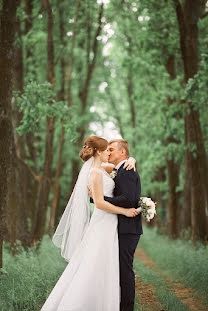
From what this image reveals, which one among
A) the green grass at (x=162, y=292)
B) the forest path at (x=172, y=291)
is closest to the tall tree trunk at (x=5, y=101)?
the forest path at (x=172, y=291)

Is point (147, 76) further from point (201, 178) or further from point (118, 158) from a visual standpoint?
point (118, 158)

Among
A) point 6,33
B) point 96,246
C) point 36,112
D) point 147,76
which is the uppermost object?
point 147,76

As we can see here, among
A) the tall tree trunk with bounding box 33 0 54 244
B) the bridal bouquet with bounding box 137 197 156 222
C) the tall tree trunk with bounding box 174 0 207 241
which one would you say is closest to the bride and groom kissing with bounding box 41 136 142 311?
the bridal bouquet with bounding box 137 197 156 222

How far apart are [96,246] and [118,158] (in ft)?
4.57

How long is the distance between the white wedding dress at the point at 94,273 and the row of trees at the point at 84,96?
2.46m

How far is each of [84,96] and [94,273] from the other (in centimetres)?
1430

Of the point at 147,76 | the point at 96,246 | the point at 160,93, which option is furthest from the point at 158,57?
the point at 96,246

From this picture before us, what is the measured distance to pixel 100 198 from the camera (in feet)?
19.1

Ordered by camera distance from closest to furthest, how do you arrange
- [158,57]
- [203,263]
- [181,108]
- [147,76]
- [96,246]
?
[96,246] < [203,263] < [181,108] < [158,57] < [147,76]

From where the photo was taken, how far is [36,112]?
392 inches

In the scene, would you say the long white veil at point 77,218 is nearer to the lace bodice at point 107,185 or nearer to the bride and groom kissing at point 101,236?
the bride and groom kissing at point 101,236

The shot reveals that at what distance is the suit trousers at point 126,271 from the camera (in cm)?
584

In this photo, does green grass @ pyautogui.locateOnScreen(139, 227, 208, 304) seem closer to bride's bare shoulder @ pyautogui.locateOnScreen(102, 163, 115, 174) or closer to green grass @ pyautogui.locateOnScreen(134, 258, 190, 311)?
green grass @ pyautogui.locateOnScreen(134, 258, 190, 311)

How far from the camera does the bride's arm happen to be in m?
A: 5.81
